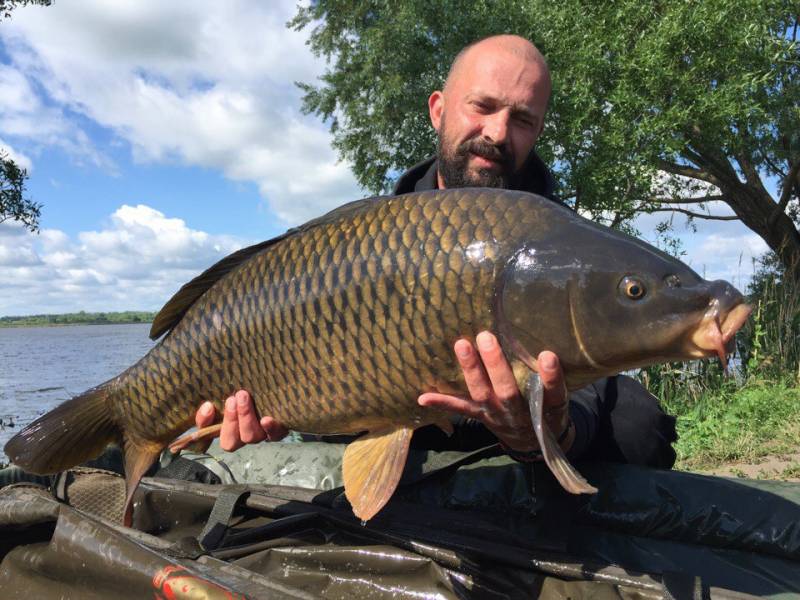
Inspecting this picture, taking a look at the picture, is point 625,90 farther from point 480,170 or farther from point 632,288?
point 632,288

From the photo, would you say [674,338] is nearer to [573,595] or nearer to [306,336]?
[573,595]

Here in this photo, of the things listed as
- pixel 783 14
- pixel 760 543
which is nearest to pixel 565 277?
pixel 760 543

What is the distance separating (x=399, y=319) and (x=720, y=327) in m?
0.52

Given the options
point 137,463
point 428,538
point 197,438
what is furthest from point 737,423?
point 137,463

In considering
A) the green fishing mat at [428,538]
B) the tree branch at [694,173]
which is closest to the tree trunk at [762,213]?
the tree branch at [694,173]

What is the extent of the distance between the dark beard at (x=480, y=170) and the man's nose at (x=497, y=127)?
0.02 m

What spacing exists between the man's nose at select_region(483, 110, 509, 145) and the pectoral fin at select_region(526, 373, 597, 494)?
134 centimetres

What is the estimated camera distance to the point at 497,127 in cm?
228

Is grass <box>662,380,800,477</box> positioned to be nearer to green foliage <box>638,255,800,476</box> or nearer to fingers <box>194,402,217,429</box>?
green foliage <box>638,255,800,476</box>

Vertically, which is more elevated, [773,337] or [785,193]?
[785,193]

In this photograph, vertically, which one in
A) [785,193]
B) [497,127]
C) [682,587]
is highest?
[785,193]

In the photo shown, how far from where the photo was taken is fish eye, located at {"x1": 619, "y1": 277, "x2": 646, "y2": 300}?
1.06 m

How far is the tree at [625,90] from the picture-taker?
22.4 ft

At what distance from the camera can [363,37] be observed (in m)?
9.66
